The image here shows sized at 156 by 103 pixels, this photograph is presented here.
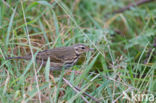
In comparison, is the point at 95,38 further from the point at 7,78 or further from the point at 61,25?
the point at 7,78

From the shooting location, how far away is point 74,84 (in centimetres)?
375

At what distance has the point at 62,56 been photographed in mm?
4590

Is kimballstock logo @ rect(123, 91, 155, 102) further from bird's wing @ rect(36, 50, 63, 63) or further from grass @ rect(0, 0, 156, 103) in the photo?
bird's wing @ rect(36, 50, 63, 63)

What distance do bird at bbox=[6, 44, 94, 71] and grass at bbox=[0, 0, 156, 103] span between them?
0.45 ft

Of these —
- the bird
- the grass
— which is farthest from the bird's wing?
the grass

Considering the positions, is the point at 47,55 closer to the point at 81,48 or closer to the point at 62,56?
the point at 62,56

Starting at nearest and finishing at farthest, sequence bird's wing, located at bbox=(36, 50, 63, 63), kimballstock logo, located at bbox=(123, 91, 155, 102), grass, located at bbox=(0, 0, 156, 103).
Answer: kimballstock logo, located at bbox=(123, 91, 155, 102) → grass, located at bbox=(0, 0, 156, 103) → bird's wing, located at bbox=(36, 50, 63, 63)

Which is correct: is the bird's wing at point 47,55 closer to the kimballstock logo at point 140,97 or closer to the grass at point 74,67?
the grass at point 74,67

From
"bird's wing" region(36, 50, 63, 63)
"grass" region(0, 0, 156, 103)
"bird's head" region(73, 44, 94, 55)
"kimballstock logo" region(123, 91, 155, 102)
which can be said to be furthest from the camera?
"bird's head" region(73, 44, 94, 55)

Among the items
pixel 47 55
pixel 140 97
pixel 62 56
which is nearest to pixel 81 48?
pixel 62 56

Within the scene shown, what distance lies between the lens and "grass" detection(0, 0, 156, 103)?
3.61 meters

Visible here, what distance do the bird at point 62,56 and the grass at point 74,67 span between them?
14 cm

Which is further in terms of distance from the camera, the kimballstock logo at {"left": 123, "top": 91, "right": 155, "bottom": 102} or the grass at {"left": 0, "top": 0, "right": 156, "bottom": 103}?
the grass at {"left": 0, "top": 0, "right": 156, "bottom": 103}

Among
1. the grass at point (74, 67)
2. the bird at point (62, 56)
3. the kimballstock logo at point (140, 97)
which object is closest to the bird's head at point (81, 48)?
the bird at point (62, 56)
